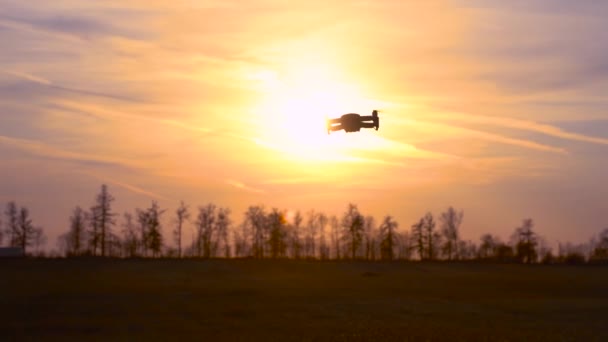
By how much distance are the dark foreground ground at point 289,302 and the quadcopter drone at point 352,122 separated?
16.1m

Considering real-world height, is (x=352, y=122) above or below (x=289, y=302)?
above

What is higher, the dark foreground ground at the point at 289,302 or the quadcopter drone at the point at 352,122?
the quadcopter drone at the point at 352,122

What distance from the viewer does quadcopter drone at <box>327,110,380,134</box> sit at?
49.7 ft

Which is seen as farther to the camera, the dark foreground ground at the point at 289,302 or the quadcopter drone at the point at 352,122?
the dark foreground ground at the point at 289,302

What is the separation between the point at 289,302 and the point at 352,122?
28.8 m

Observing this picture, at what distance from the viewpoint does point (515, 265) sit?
78.9 m

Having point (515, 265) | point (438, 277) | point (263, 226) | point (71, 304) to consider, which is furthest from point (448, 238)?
point (71, 304)

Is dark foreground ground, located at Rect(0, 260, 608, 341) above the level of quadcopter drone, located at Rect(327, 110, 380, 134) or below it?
below

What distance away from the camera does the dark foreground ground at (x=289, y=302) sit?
32.2 meters

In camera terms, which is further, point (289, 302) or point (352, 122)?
point (289, 302)

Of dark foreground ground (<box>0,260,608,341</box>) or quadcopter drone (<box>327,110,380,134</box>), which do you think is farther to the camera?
dark foreground ground (<box>0,260,608,341</box>)

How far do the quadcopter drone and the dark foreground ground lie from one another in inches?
633

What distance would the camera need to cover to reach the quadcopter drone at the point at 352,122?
15156mm

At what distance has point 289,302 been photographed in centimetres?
4275
